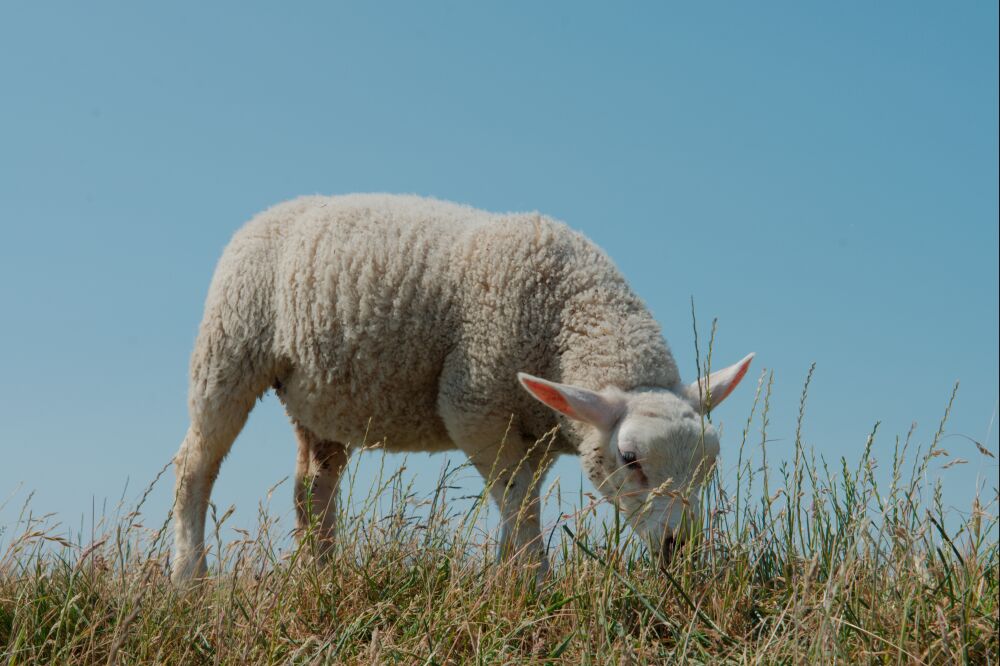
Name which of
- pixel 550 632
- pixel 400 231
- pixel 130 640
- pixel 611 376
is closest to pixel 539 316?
pixel 611 376

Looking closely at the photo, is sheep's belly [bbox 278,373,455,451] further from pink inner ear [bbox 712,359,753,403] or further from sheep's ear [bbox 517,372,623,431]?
pink inner ear [bbox 712,359,753,403]

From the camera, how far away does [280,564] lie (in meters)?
3.92

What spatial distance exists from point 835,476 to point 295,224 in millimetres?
4300

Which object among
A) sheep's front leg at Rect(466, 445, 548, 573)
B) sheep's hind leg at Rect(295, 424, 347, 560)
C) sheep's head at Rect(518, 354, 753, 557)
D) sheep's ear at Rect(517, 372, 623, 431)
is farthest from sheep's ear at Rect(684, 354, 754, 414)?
sheep's hind leg at Rect(295, 424, 347, 560)

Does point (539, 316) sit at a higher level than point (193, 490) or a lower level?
higher

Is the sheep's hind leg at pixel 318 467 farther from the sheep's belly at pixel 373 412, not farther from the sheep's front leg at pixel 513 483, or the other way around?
the sheep's front leg at pixel 513 483

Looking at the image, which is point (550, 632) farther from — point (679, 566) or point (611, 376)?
point (611, 376)

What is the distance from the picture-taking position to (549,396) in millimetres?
5449

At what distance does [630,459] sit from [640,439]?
15 cm

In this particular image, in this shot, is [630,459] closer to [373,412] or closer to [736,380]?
[736,380]

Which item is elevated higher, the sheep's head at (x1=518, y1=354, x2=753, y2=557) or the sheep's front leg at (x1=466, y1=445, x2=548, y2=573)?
the sheep's head at (x1=518, y1=354, x2=753, y2=557)

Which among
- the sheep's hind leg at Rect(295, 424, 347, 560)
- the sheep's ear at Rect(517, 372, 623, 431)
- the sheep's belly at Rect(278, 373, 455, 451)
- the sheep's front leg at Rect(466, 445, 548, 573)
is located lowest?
the sheep's hind leg at Rect(295, 424, 347, 560)

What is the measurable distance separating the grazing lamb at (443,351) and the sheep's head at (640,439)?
11 mm

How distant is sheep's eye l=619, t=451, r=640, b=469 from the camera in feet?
17.9
